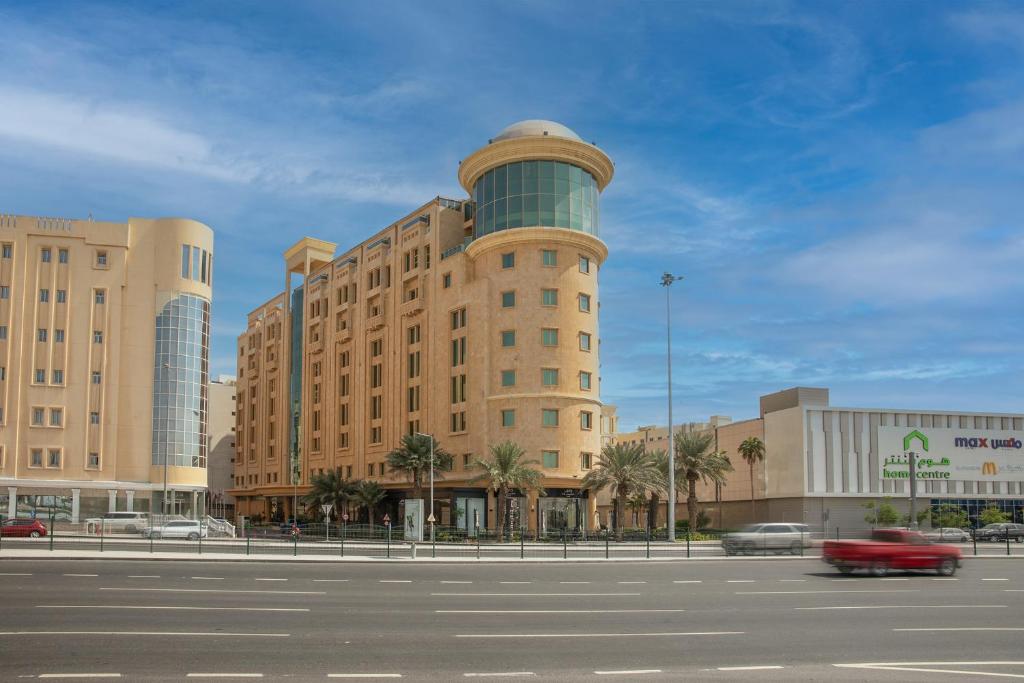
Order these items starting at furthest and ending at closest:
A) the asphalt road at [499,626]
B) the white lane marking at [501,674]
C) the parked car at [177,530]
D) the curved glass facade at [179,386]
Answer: the curved glass facade at [179,386]
the parked car at [177,530]
the asphalt road at [499,626]
the white lane marking at [501,674]

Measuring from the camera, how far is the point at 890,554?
30953 millimetres

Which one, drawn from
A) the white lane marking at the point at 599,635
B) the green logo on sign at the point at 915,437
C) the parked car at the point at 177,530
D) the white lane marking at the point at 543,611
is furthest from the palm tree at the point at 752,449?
the white lane marking at the point at 599,635

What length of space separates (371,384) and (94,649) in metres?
74.1

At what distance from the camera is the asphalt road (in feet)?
45.1

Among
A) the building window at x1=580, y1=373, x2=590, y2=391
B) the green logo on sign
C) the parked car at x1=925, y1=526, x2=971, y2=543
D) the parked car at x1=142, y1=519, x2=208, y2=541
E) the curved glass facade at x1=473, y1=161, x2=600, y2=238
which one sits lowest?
the parked car at x1=925, y1=526, x2=971, y2=543

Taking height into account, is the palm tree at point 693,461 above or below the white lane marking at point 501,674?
above

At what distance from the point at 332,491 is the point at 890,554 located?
197 feet

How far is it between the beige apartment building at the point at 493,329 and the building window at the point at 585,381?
12cm

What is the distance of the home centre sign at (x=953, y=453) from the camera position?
87188 millimetres

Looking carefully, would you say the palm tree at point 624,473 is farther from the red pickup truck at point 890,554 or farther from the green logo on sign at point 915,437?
the green logo on sign at point 915,437

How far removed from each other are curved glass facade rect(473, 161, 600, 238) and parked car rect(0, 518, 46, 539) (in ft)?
124

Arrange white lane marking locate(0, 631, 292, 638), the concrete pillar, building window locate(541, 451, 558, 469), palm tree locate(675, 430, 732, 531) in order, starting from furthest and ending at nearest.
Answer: the concrete pillar → palm tree locate(675, 430, 732, 531) → building window locate(541, 451, 558, 469) → white lane marking locate(0, 631, 292, 638)

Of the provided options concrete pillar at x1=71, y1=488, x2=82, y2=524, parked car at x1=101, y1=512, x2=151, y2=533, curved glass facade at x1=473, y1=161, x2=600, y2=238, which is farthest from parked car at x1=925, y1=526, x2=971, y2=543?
concrete pillar at x1=71, y1=488, x2=82, y2=524

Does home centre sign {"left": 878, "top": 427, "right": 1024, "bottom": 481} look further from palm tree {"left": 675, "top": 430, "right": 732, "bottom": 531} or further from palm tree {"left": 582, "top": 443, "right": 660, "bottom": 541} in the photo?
palm tree {"left": 582, "top": 443, "right": 660, "bottom": 541}
